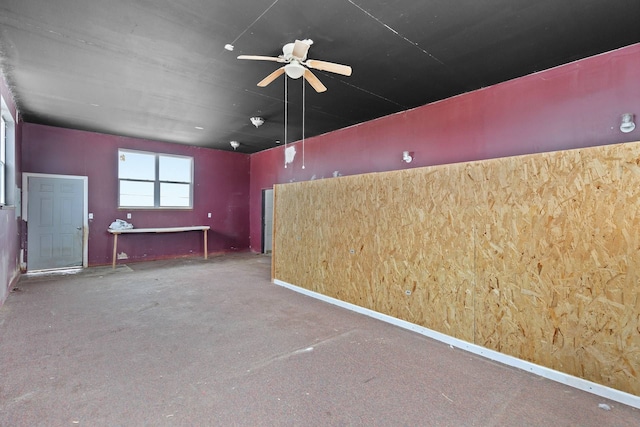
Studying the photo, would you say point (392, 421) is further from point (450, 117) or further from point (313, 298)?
point (450, 117)

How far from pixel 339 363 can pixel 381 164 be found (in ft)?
12.2

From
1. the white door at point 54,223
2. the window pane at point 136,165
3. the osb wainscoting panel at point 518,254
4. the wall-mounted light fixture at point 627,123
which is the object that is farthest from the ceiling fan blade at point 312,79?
the white door at point 54,223

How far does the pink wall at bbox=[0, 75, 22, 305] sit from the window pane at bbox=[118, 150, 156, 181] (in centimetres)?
176

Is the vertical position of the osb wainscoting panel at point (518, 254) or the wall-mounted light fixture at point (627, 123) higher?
the wall-mounted light fixture at point (627, 123)

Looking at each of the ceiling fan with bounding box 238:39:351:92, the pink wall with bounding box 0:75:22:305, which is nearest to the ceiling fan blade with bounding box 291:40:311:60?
the ceiling fan with bounding box 238:39:351:92

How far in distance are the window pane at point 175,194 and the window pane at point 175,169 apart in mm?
159

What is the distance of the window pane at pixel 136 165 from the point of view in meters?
7.16

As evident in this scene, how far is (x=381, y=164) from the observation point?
5539mm

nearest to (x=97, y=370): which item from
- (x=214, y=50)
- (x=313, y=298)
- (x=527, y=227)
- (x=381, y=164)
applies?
(x=313, y=298)

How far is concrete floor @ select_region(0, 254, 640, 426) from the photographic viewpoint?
79.8 inches

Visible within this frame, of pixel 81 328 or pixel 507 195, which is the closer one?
pixel 507 195

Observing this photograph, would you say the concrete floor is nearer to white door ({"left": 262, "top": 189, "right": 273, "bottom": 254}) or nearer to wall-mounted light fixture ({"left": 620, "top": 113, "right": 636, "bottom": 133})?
wall-mounted light fixture ({"left": 620, "top": 113, "right": 636, "bottom": 133})

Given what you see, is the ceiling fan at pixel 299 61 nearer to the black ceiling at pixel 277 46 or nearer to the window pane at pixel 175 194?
the black ceiling at pixel 277 46

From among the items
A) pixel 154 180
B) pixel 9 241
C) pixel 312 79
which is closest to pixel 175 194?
pixel 154 180
